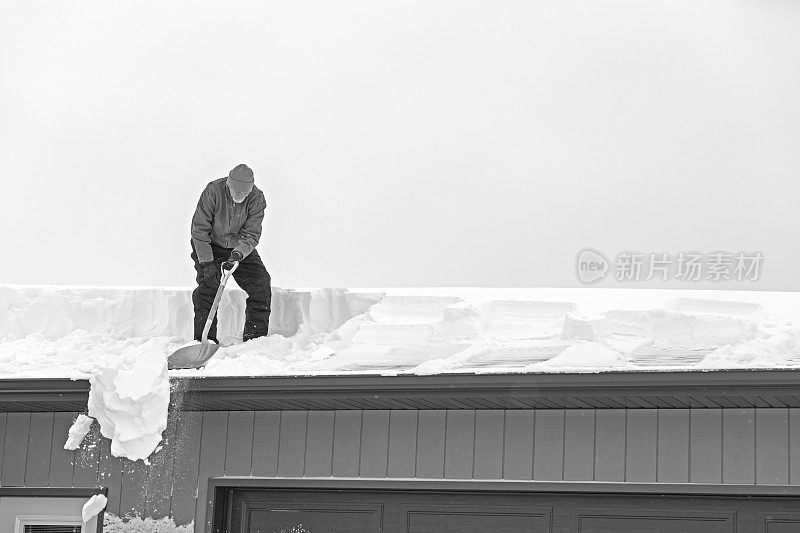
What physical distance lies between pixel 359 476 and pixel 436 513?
59 centimetres

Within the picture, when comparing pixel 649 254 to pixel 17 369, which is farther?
pixel 649 254

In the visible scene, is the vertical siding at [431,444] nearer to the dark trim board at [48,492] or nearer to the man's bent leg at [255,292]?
the man's bent leg at [255,292]

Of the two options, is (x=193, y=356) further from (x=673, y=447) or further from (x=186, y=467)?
(x=673, y=447)

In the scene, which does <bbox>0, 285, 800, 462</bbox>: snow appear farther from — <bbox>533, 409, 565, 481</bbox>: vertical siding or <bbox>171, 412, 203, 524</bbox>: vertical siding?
<bbox>533, 409, 565, 481</bbox>: vertical siding

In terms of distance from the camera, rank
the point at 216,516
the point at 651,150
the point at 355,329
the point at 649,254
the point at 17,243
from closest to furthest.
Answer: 1. the point at 216,516
2. the point at 355,329
3. the point at 649,254
4. the point at 651,150
5. the point at 17,243

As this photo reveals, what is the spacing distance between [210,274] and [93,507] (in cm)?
200

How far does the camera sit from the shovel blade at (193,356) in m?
6.66

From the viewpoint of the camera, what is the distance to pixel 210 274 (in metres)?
7.80

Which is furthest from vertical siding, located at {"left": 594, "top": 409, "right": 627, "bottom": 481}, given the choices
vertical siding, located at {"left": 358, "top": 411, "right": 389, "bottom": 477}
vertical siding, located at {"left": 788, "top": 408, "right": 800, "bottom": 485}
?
vertical siding, located at {"left": 358, "top": 411, "right": 389, "bottom": 477}

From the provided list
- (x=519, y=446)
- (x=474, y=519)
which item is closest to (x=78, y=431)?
(x=474, y=519)

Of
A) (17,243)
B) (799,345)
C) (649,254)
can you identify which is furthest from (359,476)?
(17,243)

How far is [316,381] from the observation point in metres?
6.08

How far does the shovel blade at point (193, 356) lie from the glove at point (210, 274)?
0.81 m

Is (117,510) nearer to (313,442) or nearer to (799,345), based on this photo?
(313,442)
